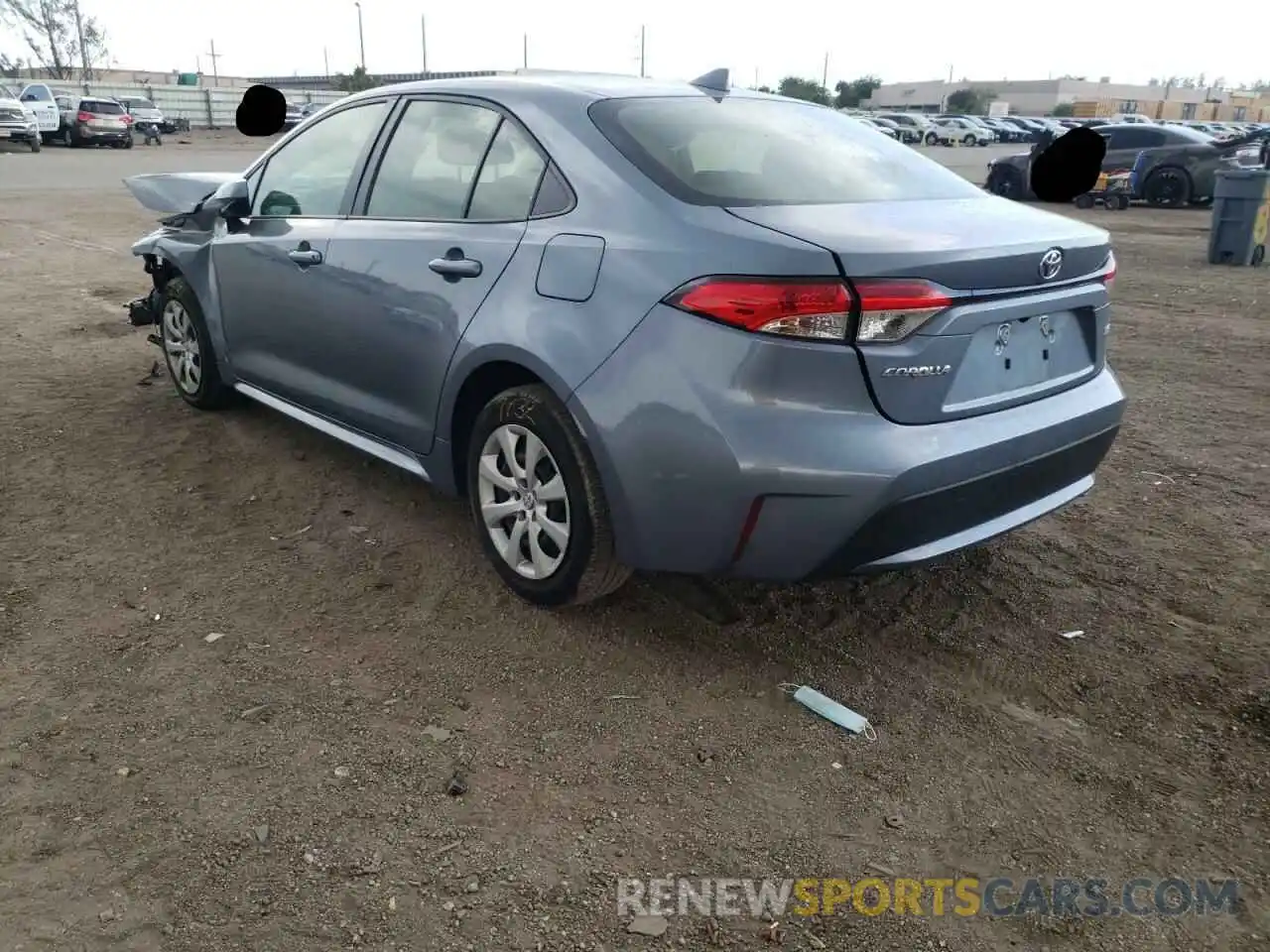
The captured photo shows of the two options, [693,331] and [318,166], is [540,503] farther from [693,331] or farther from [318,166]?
[318,166]

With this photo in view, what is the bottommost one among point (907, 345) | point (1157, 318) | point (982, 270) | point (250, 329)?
point (1157, 318)

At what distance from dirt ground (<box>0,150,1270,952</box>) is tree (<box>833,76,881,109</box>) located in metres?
93.3

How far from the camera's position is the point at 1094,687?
3.04m

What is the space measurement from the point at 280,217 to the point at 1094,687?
11.8 feet

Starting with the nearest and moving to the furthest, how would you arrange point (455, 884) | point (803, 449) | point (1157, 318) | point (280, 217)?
point (455, 884) → point (803, 449) → point (280, 217) → point (1157, 318)

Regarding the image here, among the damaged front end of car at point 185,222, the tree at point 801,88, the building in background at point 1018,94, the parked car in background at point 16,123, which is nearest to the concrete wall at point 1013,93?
the building in background at point 1018,94

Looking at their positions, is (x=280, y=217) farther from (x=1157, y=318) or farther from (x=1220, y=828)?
(x=1157, y=318)

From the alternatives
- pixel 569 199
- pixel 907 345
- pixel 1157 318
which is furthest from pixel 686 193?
pixel 1157 318

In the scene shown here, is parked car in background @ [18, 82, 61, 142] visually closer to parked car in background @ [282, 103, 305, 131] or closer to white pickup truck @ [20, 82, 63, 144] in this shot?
white pickup truck @ [20, 82, 63, 144]

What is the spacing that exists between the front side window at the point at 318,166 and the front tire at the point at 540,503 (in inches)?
53.7

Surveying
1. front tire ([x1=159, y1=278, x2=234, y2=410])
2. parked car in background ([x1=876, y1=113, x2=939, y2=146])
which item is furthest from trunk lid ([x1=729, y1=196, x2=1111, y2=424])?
parked car in background ([x1=876, y1=113, x2=939, y2=146])

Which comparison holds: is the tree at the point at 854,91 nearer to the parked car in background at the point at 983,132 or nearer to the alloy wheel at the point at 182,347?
the parked car in background at the point at 983,132

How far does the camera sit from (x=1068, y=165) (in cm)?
346

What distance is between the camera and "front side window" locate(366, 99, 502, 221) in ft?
11.4
